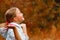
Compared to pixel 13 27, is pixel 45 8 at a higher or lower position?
lower

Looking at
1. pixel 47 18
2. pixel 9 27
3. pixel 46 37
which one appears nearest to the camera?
pixel 9 27

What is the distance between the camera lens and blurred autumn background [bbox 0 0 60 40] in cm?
639

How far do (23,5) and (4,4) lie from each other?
406 millimetres

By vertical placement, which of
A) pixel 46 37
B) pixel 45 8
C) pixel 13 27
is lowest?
pixel 46 37

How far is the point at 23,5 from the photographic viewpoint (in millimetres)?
6477

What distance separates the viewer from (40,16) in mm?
6637

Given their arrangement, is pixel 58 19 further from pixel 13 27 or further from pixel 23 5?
pixel 13 27

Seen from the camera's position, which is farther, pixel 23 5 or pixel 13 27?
pixel 23 5

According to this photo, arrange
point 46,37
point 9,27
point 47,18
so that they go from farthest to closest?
point 47,18, point 46,37, point 9,27

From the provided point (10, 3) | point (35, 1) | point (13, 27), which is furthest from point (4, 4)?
point (13, 27)

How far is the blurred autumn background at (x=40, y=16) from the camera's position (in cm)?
639

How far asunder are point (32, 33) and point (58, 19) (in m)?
0.73

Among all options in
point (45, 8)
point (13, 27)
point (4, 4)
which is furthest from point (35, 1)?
point (13, 27)

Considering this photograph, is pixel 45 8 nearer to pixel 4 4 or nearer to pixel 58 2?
pixel 58 2
